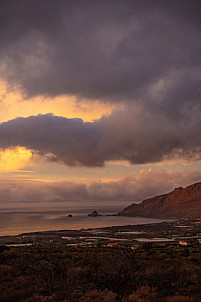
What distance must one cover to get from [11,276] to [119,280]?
767 cm

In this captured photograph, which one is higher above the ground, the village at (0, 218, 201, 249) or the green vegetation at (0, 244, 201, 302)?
the green vegetation at (0, 244, 201, 302)

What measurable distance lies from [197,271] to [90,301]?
9.26 m

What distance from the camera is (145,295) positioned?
11125 mm

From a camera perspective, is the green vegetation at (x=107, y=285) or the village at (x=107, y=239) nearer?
the green vegetation at (x=107, y=285)

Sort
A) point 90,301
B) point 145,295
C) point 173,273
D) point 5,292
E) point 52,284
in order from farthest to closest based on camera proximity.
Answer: point 173,273 < point 52,284 < point 5,292 < point 145,295 < point 90,301

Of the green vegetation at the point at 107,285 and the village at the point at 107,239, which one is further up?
the green vegetation at the point at 107,285

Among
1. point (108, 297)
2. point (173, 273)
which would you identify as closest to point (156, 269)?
point (173, 273)

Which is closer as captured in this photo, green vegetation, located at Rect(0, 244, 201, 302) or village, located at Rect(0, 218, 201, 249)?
green vegetation, located at Rect(0, 244, 201, 302)

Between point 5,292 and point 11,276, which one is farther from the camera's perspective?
point 11,276

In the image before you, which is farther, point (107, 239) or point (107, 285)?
point (107, 239)

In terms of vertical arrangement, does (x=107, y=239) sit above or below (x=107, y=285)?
below

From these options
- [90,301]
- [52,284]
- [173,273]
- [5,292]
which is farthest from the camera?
[173,273]

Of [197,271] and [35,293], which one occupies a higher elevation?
[35,293]

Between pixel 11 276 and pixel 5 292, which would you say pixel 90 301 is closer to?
pixel 5 292
